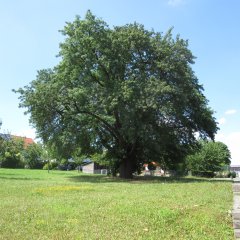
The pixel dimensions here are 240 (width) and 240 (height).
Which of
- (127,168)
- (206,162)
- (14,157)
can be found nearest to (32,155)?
(14,157)

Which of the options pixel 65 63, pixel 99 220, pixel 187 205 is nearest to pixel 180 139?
pixel 65 63

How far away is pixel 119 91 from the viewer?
33.2 meters

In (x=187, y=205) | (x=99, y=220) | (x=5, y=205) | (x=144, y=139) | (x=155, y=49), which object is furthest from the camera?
(x=155, y=49)

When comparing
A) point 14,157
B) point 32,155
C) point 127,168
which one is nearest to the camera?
point 127,168

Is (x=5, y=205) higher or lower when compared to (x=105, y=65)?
lower

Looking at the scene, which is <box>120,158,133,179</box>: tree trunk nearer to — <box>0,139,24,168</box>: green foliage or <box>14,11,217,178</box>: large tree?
<box>14,11,217,178</box>: large tree

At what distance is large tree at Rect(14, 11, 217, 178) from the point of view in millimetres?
33344

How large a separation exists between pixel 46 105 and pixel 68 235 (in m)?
26.6

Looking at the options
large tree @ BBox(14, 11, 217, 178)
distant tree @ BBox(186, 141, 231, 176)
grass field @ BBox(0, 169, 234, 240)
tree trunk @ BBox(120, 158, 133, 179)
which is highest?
large tree @ BBox(14, 11, 217, 178)

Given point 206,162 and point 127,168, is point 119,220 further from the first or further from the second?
point 206,162

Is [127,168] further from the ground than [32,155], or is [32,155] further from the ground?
[32,155]

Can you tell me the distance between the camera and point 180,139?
39.0 m

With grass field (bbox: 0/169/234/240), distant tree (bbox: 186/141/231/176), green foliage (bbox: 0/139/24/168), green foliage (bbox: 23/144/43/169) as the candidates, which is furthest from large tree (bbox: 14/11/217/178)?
green foliage (bbox: 23/144/43/169)

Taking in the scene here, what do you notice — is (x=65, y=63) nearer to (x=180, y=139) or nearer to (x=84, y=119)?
(x=84, y=119)
